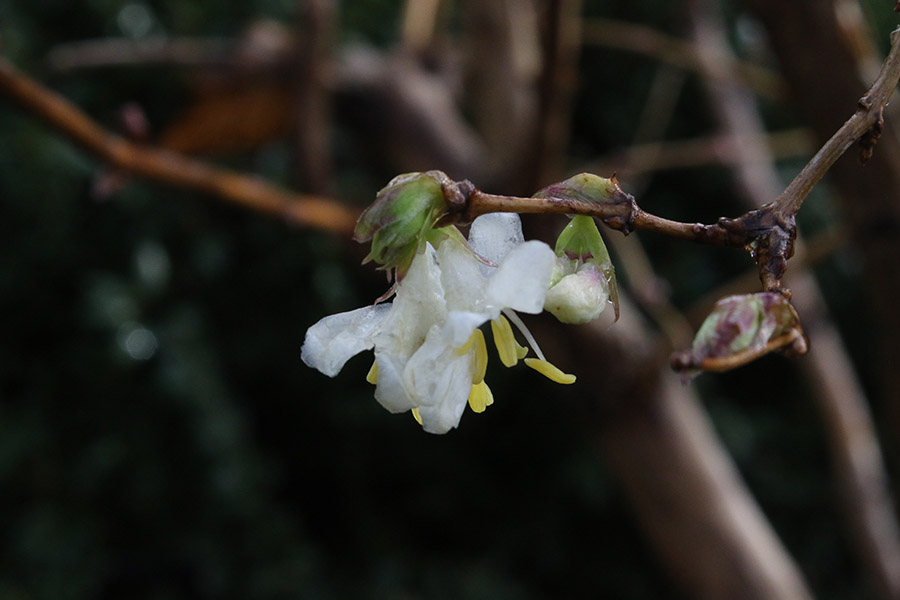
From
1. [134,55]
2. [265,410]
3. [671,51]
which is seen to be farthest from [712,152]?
[265,410]

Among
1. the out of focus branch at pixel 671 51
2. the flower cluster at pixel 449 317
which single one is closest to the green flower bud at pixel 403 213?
the flower cluster at pixel 449 317

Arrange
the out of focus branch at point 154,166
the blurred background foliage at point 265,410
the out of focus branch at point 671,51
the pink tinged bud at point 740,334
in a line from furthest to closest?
the blurred background foliage at point 265,410 < the out of focus branch at point 671,51 < the out of focus branch at point 154,166 < the pink tinged bud at point 740,334

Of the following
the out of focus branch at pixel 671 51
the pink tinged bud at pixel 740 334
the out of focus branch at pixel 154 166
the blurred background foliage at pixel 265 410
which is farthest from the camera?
the blurred background foliage at pixel 265 410

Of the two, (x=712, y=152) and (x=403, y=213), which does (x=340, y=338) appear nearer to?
(x=403, y=213)

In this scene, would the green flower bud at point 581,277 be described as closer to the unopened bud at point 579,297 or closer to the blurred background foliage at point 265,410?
the unopened bud at point 579,297

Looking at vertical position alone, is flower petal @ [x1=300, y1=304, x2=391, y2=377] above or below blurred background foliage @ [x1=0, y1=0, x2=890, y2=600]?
below

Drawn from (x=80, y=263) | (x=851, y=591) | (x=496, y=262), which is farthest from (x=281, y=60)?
(x=851, y=591)

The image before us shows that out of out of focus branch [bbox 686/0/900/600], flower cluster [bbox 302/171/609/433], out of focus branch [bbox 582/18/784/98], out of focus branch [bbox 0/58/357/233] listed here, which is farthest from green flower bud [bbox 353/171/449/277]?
out of focus branch [bbox 686/0/900/600]

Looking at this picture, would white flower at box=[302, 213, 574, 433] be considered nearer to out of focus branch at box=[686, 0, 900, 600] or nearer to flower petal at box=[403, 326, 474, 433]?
flower petal at box=[403, 326, 474, 433]

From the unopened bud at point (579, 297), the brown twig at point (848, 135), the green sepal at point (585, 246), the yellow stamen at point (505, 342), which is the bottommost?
the yellow stamen at point (505, 342)
